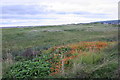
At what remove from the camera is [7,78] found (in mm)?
5645

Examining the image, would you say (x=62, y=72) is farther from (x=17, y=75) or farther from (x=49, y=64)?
(x=17, y=75)

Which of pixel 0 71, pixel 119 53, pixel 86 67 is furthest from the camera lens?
pixel 0 71

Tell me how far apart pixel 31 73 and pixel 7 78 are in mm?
975

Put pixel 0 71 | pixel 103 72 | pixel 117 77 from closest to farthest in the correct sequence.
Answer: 1. pixel 117 77
2. pixel 103 72
3. pixel 0 71

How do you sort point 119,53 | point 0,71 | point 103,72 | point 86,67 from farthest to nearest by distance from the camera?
1. point 0,71
2. point 119,53
3. point 86,67
4. point 103,72

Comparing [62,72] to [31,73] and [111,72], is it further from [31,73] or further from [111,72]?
[111,72]

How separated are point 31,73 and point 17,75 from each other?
56 centimetres

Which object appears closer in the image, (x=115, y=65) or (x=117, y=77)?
(x=117, y=77)

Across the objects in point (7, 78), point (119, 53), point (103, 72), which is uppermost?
point (119, 53)

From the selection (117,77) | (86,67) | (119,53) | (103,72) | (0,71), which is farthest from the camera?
(0,71)

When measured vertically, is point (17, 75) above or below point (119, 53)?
below

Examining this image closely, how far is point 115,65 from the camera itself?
526 cm

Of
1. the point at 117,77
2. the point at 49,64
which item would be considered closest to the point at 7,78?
the point at 49,64

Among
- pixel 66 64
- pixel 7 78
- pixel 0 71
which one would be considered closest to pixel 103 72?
pixel 66 64
